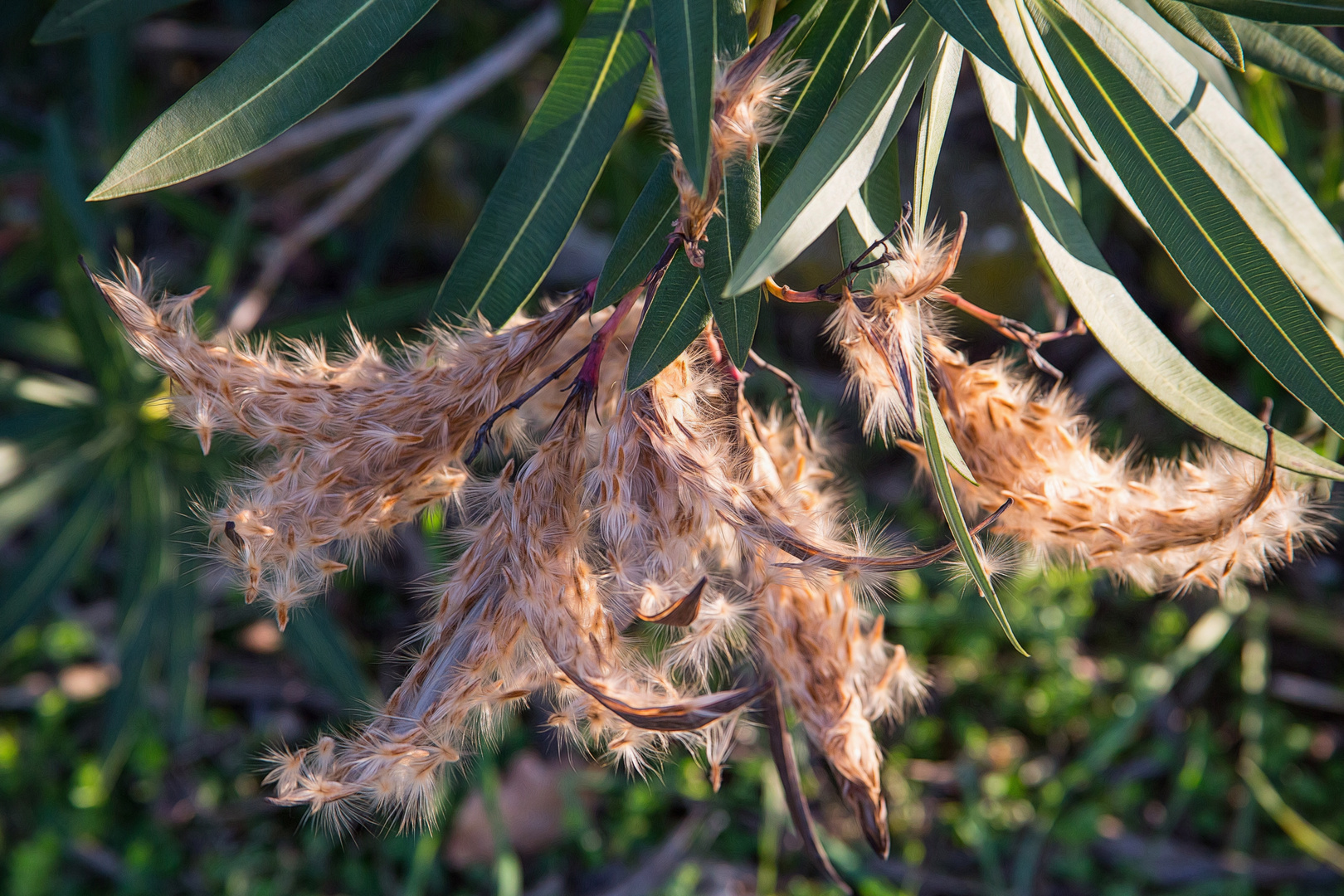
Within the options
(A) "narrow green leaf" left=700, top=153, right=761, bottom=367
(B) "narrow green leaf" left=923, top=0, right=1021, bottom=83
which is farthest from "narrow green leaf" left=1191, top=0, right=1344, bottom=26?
(A) "narrow green leaf" left=700, top=153, right=761, bottom=367

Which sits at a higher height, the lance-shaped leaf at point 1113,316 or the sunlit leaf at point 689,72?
the sunlit leaf at point 689,72

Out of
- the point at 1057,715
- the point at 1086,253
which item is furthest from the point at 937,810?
the point at 1086,253

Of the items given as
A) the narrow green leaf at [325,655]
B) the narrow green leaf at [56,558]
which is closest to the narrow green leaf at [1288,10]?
the narrow green leaf at [325,655]

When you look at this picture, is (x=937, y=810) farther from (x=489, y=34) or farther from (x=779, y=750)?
(x=489, y=34)

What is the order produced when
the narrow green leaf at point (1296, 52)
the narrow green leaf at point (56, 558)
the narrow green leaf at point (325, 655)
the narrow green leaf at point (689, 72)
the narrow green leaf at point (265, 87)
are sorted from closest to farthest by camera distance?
the narrow green leaf at point (689, 72)
the narrow green leaf at point (265, 87)
the narrow green leaf at point (1296, 52)
the narrow green leaf at point (56, 558)
the narrow green leaf at point (325, 655)

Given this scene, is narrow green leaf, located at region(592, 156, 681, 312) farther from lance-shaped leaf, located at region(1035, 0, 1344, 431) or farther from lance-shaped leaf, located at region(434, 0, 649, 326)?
lance-shaped leaf, located at region(1035, 0, 1344, 431)

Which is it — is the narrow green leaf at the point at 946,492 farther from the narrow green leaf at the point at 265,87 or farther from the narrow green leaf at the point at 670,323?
the narrow green leaf at the point at 265,87

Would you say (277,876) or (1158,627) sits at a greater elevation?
(1158,627)
